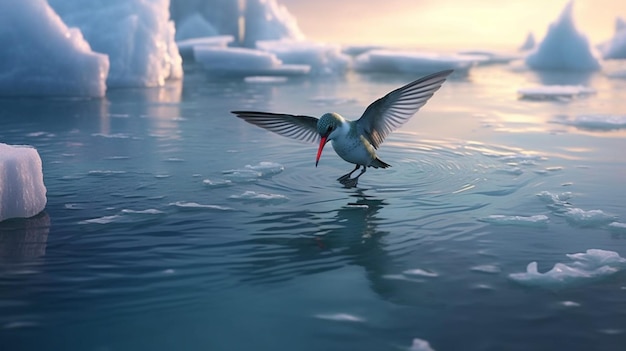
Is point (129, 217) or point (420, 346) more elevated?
point (420, 346)

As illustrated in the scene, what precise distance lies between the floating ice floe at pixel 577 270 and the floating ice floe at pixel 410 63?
17.0 m

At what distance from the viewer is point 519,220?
409 centimetres

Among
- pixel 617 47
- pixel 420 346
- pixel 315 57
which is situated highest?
pixel 617 47

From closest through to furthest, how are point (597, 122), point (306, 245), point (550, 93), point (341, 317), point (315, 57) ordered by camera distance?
point (341, 317), point (306, 245), point (597, 122), point (550, 93), point (315, 57)

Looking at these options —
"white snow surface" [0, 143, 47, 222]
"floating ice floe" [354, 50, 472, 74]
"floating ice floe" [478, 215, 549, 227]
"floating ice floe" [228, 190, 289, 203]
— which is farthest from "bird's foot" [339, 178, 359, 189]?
"floating ice floe" [354, 50, 472, 74]

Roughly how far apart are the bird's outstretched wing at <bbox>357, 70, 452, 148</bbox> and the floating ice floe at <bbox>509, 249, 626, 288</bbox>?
66.0 inches

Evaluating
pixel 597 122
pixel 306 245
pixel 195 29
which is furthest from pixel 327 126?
pixel 195 29

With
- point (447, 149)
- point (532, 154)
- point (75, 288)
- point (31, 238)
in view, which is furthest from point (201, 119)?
point (75, 288)

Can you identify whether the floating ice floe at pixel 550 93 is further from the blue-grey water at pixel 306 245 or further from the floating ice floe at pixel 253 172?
the floating ice floe at pixel 253 172

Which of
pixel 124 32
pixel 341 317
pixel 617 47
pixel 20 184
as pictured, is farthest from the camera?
pixel 617 47

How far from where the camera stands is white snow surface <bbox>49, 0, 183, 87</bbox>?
14844 mm

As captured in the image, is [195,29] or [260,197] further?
[195,29]

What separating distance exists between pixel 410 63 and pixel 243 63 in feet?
17.3

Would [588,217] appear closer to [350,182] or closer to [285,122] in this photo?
[350,182]
